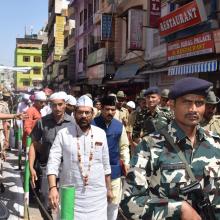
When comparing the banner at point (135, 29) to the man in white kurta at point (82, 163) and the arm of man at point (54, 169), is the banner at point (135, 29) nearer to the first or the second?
the man in white kurta at point (82, 163)

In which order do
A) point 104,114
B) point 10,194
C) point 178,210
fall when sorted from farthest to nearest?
Result: 1. point 10,194
2. point 104,114
3. point 178,210

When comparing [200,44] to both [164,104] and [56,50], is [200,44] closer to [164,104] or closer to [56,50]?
[164,104]

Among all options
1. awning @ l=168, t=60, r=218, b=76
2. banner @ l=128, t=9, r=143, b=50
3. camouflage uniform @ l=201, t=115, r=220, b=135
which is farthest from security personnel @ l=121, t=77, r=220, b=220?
banner @ l=128, t=9, r=143, b=50

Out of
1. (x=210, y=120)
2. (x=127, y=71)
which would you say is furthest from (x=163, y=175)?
(x=127, y=71)

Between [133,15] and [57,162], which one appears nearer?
[57,162]

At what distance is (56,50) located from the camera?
51.0 metres

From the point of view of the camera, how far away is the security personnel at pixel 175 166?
2105 millimetres

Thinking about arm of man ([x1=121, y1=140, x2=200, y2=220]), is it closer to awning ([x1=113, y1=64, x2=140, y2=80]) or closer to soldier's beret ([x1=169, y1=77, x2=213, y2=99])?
soldier's beret ([x1=169, y1=77, x2=213, y2=99])

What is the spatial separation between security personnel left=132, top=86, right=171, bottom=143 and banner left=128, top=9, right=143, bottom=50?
1258 centimetres

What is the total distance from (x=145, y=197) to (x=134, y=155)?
0.23 m

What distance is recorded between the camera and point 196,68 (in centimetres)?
1231

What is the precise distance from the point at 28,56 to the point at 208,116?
300 ft

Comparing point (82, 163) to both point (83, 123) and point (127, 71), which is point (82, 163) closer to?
point (83, 123)

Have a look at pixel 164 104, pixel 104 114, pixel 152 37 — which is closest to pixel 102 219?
pixel 104 114
